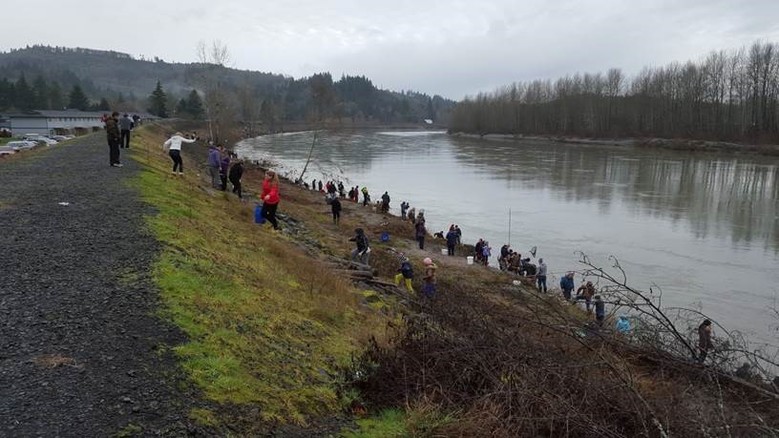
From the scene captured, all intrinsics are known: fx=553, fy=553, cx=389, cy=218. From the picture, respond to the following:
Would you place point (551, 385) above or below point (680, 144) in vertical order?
below

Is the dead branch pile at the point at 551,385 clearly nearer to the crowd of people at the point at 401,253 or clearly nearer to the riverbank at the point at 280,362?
the riverbank at the point at 280,362

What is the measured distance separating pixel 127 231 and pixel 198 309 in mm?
3961

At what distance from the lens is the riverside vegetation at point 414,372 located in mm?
5371

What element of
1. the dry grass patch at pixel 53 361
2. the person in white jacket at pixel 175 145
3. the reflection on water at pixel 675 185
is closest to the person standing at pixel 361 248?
the person in white jacket at pixel 175 145

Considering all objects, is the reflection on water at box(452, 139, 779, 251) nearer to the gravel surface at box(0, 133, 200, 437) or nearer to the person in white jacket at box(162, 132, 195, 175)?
the person in white jacket at box(162, 132, 195, 175)

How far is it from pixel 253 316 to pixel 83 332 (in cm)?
225

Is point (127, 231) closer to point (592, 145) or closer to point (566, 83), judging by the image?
point (592, 145)

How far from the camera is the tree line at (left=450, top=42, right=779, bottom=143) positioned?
3565 inches

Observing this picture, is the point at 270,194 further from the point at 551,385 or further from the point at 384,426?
the point at 551,385

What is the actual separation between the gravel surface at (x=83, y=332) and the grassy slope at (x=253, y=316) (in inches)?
12.2

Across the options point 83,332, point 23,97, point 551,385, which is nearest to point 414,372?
point 551,385

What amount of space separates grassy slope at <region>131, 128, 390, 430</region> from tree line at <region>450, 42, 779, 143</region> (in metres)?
88.7

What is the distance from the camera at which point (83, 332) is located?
595 centimetres

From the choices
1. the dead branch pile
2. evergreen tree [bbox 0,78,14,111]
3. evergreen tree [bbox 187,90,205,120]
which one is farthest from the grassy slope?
evergreen tree [bbox 187,90,205,120]
